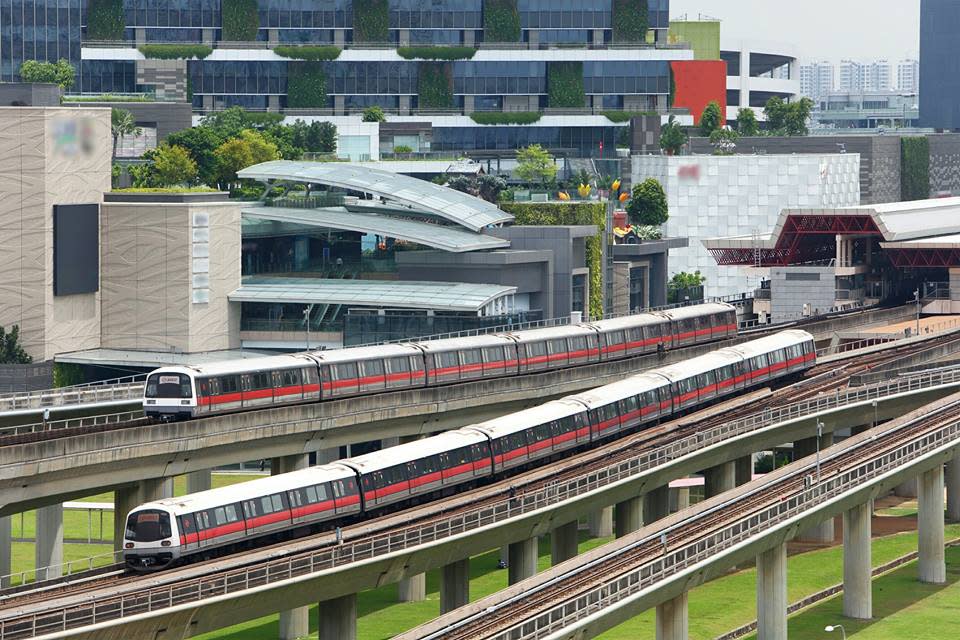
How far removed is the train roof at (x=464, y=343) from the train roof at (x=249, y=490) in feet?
98.7

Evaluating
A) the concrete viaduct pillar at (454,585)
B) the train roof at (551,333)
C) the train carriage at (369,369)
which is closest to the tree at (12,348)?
the train carriage at (369,369)

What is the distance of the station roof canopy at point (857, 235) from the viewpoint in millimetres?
181625

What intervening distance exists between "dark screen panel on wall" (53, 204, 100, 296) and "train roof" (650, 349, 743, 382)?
4727 cm

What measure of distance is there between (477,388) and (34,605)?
52.6m

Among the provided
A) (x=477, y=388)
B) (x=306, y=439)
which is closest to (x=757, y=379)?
(x=477, y=388)

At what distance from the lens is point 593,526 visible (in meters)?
122

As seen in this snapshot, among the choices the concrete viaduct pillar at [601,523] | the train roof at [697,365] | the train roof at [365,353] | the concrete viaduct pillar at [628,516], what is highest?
the train roof at [365,353]

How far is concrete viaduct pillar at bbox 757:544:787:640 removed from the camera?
292 feet

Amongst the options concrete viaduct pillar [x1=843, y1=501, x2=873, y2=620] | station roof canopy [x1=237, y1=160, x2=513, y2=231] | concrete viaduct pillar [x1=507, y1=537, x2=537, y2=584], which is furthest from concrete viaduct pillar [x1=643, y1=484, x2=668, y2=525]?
station roof canopy [x1=237, y1=160, x2=513, y2=231]

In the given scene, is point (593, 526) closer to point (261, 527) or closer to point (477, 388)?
point (477, 388)

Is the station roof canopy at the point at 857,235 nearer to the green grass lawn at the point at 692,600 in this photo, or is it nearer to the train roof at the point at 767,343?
the train roof at the point at 767,343

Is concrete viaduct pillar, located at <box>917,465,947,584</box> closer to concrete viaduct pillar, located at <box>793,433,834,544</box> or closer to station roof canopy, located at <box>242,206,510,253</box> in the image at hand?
concrete viaduct pillar, located at <box>793,433,834,544</box>

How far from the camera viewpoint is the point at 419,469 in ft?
303

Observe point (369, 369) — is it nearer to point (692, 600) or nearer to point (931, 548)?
point (692, 600)
